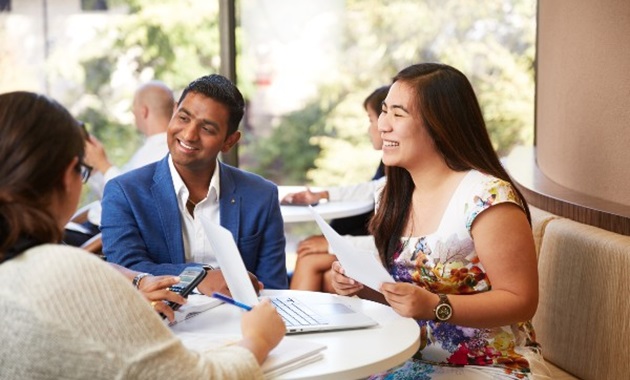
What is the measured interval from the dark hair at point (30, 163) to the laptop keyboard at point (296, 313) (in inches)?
29.9

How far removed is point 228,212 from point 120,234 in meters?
0.34

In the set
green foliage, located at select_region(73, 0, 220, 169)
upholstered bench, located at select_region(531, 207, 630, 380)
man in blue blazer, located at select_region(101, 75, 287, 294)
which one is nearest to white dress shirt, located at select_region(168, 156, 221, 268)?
man in blue blazer, located at select_region(101, 75, 287, 294)

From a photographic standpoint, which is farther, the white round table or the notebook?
the notebook

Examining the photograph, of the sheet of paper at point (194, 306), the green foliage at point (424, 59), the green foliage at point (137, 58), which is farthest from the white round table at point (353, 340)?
the green foliage at point (137, 58)

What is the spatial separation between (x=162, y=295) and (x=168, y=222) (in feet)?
2.05

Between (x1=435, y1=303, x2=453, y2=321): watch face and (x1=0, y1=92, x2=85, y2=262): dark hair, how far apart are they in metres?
1.02

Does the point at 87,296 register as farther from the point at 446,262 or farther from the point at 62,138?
the point at 446,262

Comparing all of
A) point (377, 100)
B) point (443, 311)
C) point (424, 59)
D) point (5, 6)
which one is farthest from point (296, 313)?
point (5, 6)

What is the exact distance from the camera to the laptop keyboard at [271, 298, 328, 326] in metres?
2.48

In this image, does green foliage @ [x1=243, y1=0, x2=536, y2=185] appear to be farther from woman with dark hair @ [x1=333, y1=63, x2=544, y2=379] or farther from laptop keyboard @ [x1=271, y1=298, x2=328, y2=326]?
laptop keyboard @ [x1=271, y1=298, x2=328, y2=326]

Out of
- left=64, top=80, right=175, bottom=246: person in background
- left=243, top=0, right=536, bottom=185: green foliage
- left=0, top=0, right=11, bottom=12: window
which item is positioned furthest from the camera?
left=243, top=0, right=536, bottom=185: green foliage

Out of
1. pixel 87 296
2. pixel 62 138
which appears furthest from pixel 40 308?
pixel 62 138

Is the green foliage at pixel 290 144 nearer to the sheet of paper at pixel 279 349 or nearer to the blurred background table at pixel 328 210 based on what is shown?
the blurred background table at pixel 328 210

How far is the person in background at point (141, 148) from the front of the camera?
559 cm
